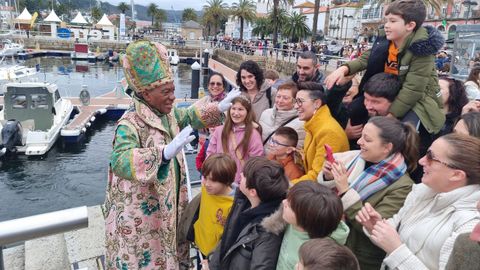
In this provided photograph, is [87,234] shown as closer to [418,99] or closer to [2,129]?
[418,99]

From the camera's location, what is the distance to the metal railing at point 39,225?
1.12 metres

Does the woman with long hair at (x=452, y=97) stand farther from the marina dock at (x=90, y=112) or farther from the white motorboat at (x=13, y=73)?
the white motorboat at (x=13, y=73)

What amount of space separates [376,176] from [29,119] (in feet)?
48.5

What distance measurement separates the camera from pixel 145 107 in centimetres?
214

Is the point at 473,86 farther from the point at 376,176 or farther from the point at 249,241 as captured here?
the point at 249,241

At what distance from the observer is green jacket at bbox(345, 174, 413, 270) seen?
1.89m

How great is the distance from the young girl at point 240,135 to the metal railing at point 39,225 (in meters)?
1.91

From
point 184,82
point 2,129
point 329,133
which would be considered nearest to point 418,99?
point 329,133

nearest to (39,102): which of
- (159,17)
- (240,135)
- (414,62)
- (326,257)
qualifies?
(240,135)

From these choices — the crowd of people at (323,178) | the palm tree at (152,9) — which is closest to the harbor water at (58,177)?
the crowd of people at (323,178)

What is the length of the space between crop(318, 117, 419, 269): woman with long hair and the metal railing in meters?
1.25

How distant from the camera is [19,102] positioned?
13891mm

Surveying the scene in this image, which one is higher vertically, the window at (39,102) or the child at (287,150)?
the child at (287,150)

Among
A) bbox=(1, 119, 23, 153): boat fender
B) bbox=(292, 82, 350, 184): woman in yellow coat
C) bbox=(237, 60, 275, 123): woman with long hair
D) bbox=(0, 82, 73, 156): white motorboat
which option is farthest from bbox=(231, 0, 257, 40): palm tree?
bbox=(292, 82, 350, 184): woman in yellow coat
